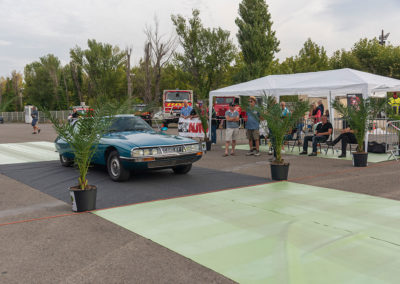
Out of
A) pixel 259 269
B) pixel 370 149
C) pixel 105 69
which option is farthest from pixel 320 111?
pixel 105 69

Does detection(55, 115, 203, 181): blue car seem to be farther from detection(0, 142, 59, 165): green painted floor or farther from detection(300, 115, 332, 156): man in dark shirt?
detection(300, 115, 332, 156): man in dark shirt

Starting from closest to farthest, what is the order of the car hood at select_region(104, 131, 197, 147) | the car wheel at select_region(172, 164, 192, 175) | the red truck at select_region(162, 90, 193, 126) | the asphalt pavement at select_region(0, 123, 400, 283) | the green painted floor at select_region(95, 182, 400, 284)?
the asphalt pavement at select_region(0, 123, 400, 283) → the green painted floor at select_region(95, 182, 400, 284) → the car hood at select_region(104, 131, 197, 147) → the car wheel at select_region(172, 164, 192, 175) → the red truck at select_region(162, 90, 193, 126)

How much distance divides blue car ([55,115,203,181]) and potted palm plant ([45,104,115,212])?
5.58 feet

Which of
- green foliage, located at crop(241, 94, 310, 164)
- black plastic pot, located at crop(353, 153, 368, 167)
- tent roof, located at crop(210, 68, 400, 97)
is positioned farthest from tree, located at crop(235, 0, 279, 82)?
green foliage, located at crop(241, 94, 310, 164)

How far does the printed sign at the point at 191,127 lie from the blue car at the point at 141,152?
6.12 m

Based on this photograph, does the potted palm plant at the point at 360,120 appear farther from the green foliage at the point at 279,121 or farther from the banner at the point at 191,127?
the banner at the point at 191,127

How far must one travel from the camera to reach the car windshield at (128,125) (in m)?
8.73

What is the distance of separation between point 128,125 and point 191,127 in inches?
246

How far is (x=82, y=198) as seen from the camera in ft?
18.1

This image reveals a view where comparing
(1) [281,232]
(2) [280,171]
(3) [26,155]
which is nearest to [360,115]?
(2) [280,171]

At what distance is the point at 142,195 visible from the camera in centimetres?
659

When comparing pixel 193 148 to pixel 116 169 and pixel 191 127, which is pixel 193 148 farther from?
pixel 191 127

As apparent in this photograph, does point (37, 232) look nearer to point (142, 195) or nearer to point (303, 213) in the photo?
point (142, 195)

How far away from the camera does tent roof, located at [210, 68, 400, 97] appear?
38.8 feet
